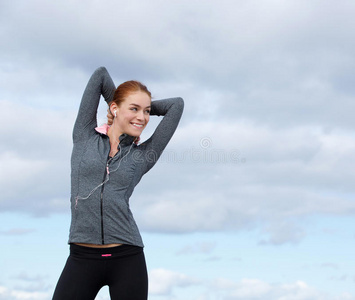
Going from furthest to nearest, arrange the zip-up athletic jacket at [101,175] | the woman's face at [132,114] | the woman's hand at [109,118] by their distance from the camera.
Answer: the woman's hand at [109,118] < the woman's face at [132,114] < the zip-up athletic jacket at [101,175]

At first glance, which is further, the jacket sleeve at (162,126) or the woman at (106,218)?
the jacket sleeve at (162,126)

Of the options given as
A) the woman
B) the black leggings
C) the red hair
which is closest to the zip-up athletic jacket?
the woman

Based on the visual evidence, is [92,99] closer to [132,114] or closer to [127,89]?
[127,89]

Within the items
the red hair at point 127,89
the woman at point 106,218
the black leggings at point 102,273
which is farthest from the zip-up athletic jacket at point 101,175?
the red hair at point 127,89

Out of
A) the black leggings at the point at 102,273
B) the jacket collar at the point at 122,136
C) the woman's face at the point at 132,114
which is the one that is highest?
the woman's face at the point at 132,114

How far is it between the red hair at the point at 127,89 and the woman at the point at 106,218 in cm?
1

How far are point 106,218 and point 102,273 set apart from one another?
563mm

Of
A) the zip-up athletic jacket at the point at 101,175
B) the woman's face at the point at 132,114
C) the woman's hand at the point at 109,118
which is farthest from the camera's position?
the woman's hand at the point at 109,118

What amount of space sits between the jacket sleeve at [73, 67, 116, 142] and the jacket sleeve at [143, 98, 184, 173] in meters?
0.56

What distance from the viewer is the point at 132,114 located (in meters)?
5.10

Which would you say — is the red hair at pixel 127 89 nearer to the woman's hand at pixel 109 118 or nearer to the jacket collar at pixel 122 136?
the woman's hand at pixel 109 118

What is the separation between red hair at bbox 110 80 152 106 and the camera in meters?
5.15

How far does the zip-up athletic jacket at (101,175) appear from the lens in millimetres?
Result: 4684

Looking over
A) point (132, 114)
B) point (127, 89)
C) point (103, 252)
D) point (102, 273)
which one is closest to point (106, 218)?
point (103, 252)
